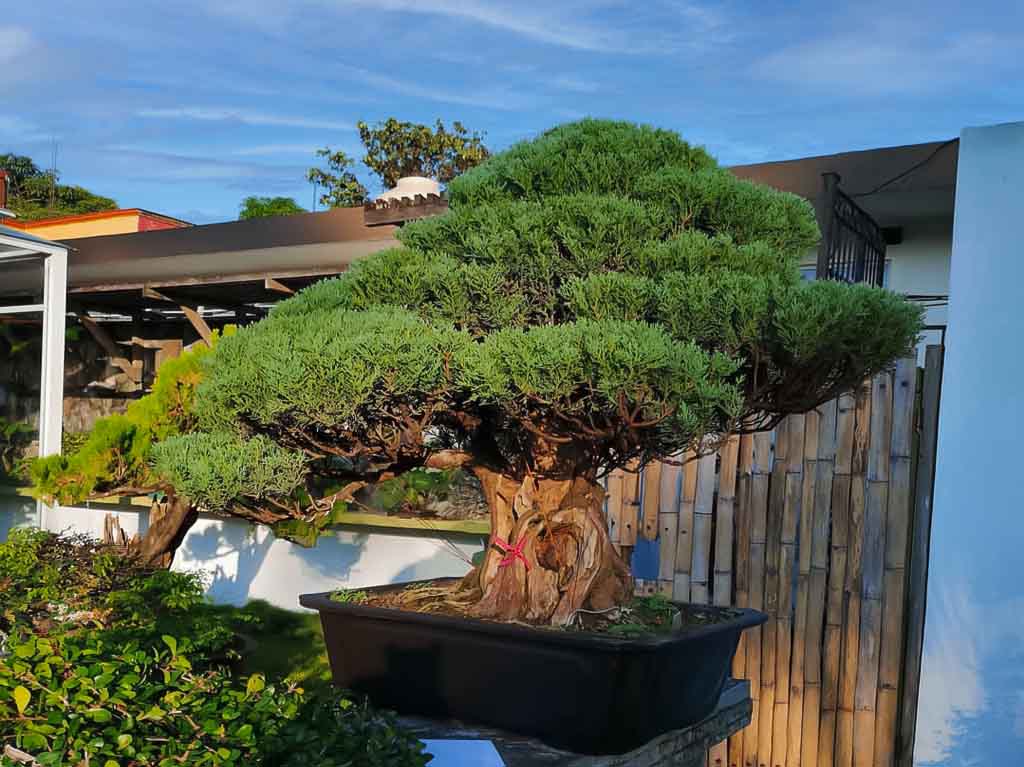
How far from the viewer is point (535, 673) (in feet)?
5.92

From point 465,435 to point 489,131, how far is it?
50.4 feet

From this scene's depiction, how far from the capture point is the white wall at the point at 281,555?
4.80m

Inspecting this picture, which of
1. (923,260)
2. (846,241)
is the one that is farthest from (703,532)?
(923,260)

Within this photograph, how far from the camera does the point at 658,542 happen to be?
3.54 metres

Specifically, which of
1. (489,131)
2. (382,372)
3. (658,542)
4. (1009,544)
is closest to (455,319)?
(382,372)

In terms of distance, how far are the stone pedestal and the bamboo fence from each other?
1107 millimetres

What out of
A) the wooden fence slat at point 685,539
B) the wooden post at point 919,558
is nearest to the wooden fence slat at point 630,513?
the wooden fence slat at point 685,539

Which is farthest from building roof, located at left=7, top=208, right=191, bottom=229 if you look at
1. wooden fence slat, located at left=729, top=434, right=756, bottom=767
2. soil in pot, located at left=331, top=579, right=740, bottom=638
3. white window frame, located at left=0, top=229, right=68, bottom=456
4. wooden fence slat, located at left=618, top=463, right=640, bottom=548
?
soil in pot, located at left=331, top=579, right=740, bottom=638

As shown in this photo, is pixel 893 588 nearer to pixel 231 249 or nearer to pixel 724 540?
pixel 724 540

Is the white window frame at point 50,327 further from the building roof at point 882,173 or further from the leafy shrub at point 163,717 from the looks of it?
the leafy shrub at point 163,717

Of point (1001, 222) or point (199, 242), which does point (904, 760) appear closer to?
point (1001, 222)

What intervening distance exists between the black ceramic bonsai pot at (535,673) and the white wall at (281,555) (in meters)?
2.50

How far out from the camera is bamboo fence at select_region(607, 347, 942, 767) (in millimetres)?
3125

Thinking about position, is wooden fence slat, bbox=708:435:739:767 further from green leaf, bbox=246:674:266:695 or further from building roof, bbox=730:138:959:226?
green leaf, bbox=246:674:266:695
